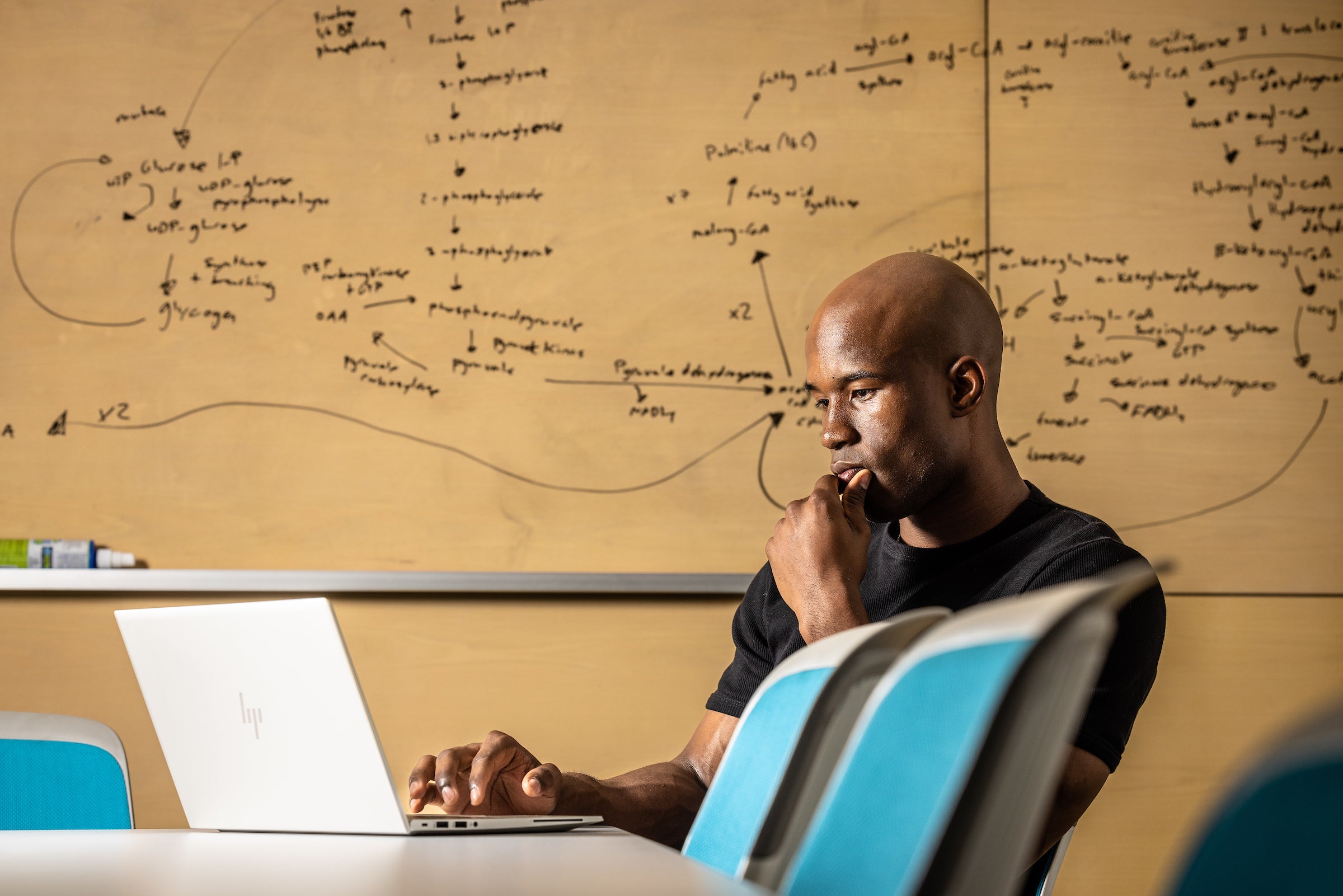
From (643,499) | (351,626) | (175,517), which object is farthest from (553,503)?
(175,517)

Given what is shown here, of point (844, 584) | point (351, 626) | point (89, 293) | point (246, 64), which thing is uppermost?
point (246, 64)

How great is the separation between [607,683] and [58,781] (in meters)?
0.94

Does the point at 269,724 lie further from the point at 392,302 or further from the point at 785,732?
the point at 392,302

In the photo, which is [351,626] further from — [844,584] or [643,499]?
[844,584]

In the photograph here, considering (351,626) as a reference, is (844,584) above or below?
above

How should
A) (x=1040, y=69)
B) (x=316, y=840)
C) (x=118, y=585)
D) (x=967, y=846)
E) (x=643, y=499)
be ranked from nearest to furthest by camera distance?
(x=967, y=846) < (x=316, y=840) < (x=118, y=585) < (x=643, y=499) < (x=1040, y=69)

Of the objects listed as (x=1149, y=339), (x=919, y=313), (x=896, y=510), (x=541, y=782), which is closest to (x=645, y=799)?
(x=541, y=782)

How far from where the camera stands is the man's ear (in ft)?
4.66

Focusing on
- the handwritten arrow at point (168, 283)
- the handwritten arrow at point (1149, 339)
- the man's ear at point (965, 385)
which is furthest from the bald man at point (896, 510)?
the handwritten arrow at point (168, 283)

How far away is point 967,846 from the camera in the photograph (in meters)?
0.39

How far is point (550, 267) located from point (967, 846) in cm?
184

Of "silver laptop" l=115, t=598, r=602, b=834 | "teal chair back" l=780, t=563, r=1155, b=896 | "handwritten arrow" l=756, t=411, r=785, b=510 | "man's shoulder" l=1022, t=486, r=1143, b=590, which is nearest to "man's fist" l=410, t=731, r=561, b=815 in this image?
"silver laptop" l=115, t=598, r=602, b=834

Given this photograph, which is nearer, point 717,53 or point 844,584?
point 844,584

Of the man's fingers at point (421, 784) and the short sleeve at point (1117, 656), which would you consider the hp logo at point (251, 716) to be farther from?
the short sleeve at point (1117, 656)
